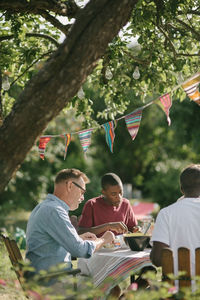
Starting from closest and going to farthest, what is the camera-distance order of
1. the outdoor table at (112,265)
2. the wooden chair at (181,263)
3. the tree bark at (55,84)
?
the tree bark at (55,84), the wooden chair at (181,263), the outdoor table at (112,265)

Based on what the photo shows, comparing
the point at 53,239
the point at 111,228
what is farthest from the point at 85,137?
the point at 53,239

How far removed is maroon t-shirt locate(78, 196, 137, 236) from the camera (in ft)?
16.6

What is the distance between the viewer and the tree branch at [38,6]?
4777mm

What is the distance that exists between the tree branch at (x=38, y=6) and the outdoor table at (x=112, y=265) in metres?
2.53

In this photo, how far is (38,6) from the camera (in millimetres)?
4977

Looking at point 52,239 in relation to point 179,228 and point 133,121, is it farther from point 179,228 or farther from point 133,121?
Result: point 133,121

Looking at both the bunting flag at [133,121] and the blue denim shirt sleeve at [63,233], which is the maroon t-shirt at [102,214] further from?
the blue denim shirt sleeve at [63,233]

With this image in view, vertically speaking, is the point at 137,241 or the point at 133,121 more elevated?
the point at 133,121

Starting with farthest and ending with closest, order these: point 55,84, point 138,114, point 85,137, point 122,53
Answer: point 85,137
point 122,53
point 138,114
point 55,84

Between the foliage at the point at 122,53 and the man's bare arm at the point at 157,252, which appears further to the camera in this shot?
the foliage at the point at 122,53

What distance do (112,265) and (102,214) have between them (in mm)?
1205

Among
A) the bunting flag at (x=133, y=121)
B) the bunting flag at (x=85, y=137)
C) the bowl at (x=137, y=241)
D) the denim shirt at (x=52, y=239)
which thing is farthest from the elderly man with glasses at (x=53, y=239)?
the bunting flag at (x=85, y=137)

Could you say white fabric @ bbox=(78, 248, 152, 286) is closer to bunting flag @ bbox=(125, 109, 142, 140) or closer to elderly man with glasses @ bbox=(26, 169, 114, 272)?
elderly man with glasses @ bbox=(26, 169, 114, 272)

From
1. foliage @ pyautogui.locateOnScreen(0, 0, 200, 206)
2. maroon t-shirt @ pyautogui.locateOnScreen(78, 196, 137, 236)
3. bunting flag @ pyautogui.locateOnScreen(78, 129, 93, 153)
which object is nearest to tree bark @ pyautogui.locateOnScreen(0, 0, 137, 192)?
foliage @ pyautogui.locateOnScreen(0, 0, 200, 206)
